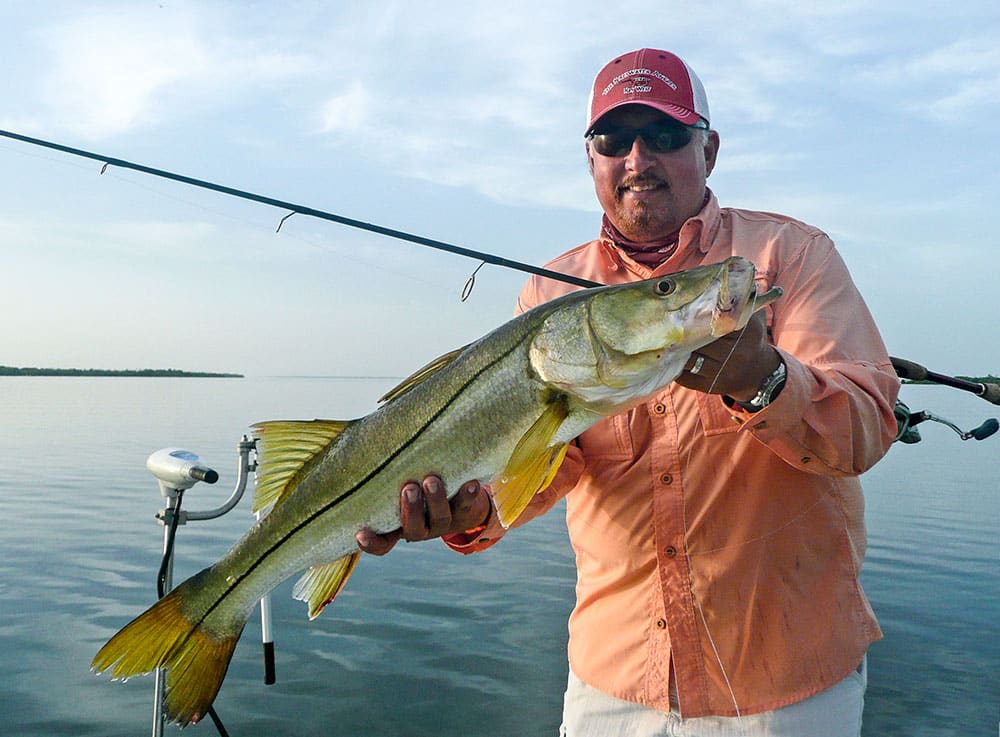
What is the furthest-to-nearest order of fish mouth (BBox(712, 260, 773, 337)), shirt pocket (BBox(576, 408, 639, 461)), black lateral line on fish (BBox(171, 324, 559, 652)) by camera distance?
shirt pocket (BBox(576, 408, 639, 461))
black lateral line on fish (BBox(171, 324, 559, 652))
fish mouth (BBox(712, 260, 773, 337))

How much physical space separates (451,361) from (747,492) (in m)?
1.16

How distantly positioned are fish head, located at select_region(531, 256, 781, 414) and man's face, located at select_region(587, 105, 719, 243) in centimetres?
98

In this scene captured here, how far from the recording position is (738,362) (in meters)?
2.32

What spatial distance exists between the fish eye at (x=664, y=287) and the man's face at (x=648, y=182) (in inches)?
42.9

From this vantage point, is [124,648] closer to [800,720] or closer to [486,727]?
[800,720]

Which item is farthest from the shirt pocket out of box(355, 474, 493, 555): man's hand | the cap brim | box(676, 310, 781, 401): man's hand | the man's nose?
the cap brim

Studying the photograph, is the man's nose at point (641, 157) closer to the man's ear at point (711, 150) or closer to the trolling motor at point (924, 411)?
the man's ear at point (711, 150)

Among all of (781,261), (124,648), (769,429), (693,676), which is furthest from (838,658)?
(124,648)

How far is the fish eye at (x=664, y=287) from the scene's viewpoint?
2406mm

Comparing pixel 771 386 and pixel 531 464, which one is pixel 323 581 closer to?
pixel 531 464

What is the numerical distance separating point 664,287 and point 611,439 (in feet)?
3.05

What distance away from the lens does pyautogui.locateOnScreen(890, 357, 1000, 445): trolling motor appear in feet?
11.9

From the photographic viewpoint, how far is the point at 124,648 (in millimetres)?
2758

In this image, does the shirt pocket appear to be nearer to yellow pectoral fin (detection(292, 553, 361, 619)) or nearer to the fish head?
the fish head
